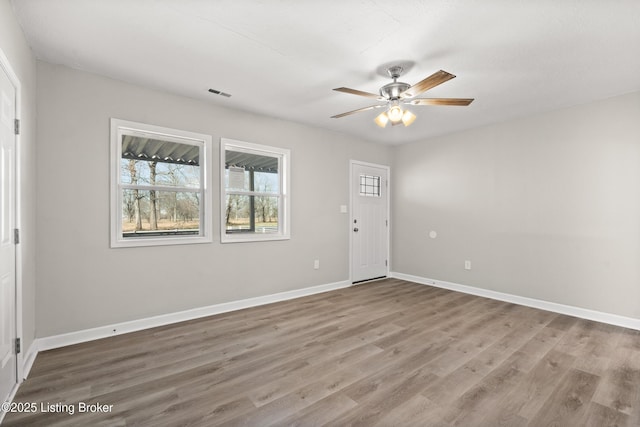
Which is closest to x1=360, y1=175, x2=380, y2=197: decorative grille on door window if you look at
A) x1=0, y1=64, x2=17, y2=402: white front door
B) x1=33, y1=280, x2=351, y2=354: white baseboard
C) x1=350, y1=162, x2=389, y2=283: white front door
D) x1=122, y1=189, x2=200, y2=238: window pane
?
x1=350, y1=162, x2=389, y2=283: white front door

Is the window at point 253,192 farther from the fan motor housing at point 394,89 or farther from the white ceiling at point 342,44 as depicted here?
the fan motor housing at point 394,89

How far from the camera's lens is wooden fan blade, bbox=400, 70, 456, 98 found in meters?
2.19

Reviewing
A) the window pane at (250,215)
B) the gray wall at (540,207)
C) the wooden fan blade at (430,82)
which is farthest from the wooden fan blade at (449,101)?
the window pane at (250,215)

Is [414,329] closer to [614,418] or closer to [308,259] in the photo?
[614,418]

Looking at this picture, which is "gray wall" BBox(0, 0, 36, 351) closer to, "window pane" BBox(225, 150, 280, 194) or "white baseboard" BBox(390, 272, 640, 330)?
"window pane" BBox(225, 150, 280, 194)

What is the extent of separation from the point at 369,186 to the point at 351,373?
12.0ft

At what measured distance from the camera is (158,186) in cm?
324

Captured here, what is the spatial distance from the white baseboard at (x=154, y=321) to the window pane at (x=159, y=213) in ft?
2.97

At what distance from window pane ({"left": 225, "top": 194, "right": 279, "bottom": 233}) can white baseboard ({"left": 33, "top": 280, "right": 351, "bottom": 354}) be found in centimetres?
92

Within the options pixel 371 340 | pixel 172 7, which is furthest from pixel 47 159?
pixel 371 340

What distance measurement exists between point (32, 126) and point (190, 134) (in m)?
1.32

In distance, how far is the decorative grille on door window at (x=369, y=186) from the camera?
17.4 ft

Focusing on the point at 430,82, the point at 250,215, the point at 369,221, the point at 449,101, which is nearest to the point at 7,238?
the point at 250,215

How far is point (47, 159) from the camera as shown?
2.65 metres
